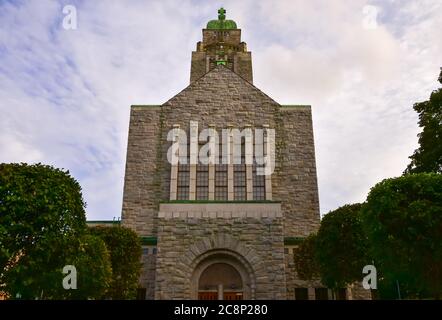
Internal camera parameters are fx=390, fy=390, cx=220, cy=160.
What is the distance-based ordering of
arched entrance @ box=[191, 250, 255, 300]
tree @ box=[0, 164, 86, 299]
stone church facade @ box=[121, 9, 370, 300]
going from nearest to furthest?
1. tree @ box=[0, 164, 86, 299]
2. stone church facade @ box=[121, 9, 370, 300]
3. arched entrance @ box=[191, 250, 255, 300]

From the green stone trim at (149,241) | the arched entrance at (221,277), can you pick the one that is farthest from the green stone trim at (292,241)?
the green stone trim at (149,241)

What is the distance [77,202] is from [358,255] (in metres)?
12.9

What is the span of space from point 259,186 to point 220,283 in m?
7.57

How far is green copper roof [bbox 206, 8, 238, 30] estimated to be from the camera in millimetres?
51938

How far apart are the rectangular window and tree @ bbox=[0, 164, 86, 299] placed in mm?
11163

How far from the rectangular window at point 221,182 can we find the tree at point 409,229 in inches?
436

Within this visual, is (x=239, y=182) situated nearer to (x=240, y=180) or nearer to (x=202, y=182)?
(x=240, y=180)

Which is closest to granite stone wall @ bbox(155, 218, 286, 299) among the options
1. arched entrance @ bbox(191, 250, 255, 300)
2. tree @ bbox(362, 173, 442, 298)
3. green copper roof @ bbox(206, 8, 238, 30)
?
arched entrance @ bbox(191, 250, 255, 300)

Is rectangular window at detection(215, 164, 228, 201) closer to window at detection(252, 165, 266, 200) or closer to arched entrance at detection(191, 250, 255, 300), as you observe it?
window at detection(252, 165, 266, 200)

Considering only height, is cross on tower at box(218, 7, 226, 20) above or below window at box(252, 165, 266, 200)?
above

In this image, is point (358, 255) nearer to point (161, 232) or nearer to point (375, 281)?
point (375, 281)

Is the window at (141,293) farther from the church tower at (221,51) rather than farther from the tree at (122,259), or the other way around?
the church tower at (221,51)

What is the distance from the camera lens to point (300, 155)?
26.9 m
